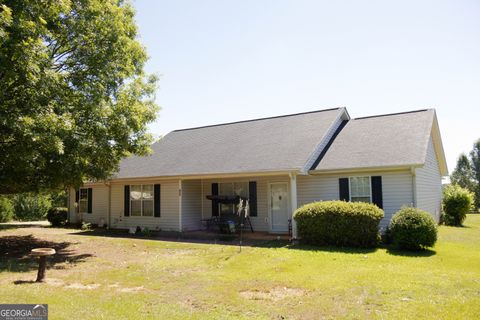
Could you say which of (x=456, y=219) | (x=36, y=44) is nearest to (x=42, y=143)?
(x=36, y=44)

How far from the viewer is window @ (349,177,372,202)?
14.4m

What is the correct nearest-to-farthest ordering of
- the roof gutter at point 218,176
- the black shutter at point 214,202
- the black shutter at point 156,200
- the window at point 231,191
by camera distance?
the roof gutter at point 218,176
the window at point 231,191
the black shutter at point 214,202
the black shutter at point 156,200

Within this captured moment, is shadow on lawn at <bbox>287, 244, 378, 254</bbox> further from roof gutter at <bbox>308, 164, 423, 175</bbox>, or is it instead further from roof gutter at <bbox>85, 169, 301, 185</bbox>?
roof gutter at <bbox>308, 164, 423, 175</bbox>

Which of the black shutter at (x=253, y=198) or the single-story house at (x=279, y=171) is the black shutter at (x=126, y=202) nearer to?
the single-story house at (x=279, y=171)

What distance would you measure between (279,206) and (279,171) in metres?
3.11

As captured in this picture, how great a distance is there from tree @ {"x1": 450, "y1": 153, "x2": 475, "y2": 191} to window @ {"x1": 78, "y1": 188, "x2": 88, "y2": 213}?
4122 cm

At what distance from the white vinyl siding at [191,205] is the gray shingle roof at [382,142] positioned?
6453mm

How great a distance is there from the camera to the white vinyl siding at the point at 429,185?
1494cm

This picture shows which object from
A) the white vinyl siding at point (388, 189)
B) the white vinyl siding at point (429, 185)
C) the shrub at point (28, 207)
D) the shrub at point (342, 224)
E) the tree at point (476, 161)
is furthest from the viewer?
the tree at point (476, 161)

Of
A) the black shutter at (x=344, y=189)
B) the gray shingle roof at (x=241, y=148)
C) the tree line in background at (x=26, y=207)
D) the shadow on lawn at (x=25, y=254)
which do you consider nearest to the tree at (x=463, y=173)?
the gray shingle roof at (x=241, y=148)

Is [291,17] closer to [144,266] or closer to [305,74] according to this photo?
[305,74]

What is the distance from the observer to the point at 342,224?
12.2m

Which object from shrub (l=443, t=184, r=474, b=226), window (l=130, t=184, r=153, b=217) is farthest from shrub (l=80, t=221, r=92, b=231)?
shrub (l=443, t=184, r=474, b=226)

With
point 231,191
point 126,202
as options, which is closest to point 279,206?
point 231,191
